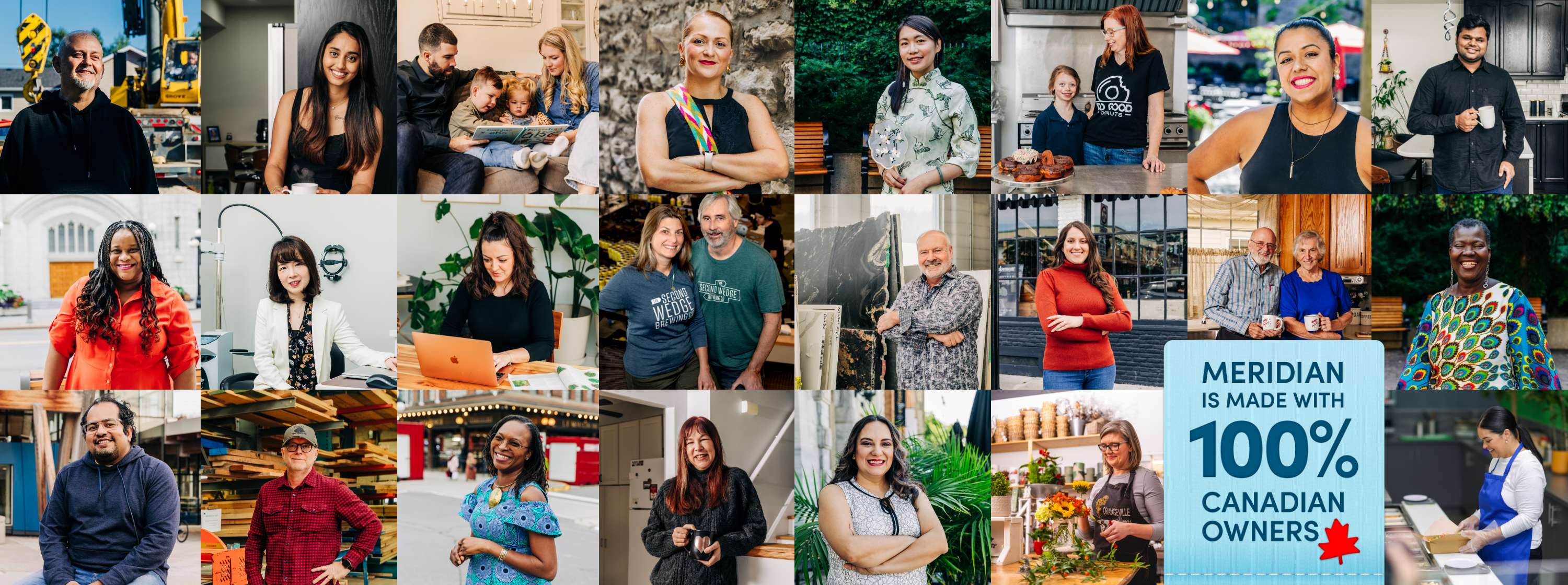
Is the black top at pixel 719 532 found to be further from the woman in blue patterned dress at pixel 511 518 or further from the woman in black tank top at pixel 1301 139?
the woman in black tank top at pixel 1301 139

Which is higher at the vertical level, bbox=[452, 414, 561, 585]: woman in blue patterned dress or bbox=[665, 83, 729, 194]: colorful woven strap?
bbox=[665, 83, 729, 194]: colorful woven strap

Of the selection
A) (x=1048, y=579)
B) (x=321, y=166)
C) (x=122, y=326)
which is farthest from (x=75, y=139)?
(x=1048, y=579)

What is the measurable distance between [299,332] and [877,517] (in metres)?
2.72

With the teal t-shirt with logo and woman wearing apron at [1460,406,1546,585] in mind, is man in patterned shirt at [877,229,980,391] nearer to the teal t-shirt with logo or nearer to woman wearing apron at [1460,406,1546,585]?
the teal t-shirt with logo

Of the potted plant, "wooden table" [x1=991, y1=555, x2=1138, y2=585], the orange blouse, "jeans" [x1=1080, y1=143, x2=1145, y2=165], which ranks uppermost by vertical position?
"jeans" [x1=1080, y1=143, x2=1145, y2=165]

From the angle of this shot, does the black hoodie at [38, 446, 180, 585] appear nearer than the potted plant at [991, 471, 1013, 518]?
Yes

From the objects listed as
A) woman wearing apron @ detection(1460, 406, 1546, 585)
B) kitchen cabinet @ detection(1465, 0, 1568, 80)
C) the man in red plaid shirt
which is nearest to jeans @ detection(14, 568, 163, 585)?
the man in red plaid shirt

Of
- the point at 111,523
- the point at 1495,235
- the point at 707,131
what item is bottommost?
the point at 111,523

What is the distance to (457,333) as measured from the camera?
14.5ft

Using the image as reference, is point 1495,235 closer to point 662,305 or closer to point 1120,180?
point 1120,180

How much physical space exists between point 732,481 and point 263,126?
8.54 feet

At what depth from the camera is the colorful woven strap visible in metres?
4.41

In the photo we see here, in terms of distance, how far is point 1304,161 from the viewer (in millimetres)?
4414

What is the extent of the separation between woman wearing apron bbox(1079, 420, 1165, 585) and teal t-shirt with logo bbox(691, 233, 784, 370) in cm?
162
